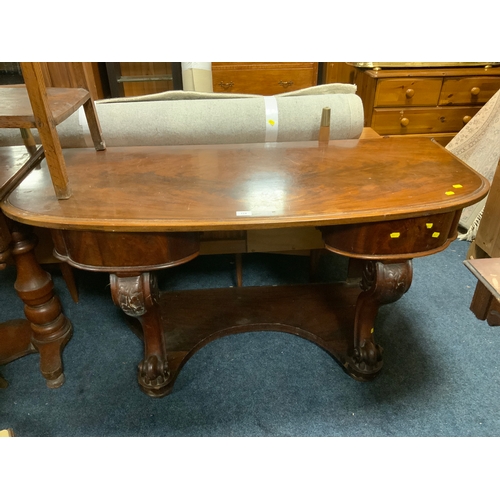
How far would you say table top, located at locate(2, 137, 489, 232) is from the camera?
93 centimetres

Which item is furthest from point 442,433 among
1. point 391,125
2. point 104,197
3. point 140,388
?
point 391,125

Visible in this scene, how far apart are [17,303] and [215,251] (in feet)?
3.06

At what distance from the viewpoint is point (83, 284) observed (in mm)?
1905

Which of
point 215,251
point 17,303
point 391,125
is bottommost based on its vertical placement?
point 17,303

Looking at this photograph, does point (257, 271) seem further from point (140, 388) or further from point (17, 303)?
point (17, 303)

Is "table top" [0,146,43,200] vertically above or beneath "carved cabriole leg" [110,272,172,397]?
above

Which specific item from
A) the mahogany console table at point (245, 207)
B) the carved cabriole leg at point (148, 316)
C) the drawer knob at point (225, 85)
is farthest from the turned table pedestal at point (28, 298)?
the drawer knob at point (225, 85)

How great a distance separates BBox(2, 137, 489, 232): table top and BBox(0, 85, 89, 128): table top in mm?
179

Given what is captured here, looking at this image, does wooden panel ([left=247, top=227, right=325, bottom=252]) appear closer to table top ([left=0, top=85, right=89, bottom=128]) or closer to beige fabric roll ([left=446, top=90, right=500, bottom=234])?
table top ([left=0, top=85, right=89, bottom=128])

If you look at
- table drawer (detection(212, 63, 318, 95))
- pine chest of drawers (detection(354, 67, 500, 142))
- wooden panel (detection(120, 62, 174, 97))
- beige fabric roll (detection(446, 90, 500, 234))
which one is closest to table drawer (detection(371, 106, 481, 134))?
pine chest of drawers (detection(354, 67, 500, 142))

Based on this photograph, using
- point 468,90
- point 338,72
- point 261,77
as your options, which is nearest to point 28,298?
point 261,77

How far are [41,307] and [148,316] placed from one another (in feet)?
1.50

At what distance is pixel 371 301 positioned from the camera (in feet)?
4.14

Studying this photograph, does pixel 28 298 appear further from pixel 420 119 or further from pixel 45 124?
pixel 420 119
